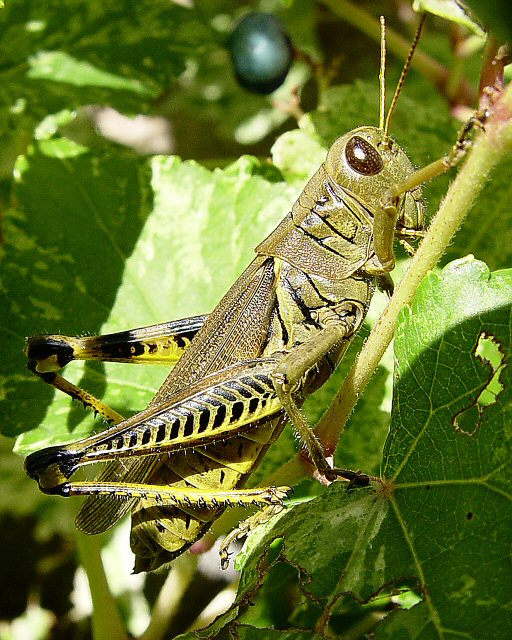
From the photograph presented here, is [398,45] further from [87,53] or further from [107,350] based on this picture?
[107,350]

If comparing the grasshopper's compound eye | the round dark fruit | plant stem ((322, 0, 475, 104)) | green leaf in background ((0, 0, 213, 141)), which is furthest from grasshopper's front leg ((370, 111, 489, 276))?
green leaf in background ((0, 0, 213, 141))

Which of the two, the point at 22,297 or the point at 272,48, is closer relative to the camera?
the point at 22,297

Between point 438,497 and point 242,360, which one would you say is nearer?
point 438,497

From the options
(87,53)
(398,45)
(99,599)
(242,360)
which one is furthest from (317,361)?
(87,53)

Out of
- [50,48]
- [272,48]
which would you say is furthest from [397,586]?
[50,48]

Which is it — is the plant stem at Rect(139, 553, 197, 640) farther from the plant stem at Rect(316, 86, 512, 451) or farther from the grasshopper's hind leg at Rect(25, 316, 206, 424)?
the plant stem at Rect(316, 86, 512, 451)

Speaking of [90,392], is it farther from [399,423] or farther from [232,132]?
[232,132]
